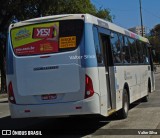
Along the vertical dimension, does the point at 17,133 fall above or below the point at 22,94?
below

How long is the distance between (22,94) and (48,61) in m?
1.03

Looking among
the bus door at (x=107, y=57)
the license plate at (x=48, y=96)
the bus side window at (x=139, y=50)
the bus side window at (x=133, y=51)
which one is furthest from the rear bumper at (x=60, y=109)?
the bus side window at (x=139, y=50)

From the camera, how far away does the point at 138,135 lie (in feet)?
34.1

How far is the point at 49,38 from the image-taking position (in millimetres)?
10930

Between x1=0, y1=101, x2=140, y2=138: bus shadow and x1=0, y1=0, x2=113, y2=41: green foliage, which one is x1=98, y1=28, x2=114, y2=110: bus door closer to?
x1=0, y1=101, x2=140, y2=138: bus shadow

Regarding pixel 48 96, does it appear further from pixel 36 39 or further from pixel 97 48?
pixel 97 48

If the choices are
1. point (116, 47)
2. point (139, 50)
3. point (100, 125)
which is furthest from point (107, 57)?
point (139, 50)

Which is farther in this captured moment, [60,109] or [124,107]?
[124,107]

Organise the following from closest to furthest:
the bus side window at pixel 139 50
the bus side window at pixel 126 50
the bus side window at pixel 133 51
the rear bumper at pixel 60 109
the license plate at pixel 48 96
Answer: the rear bumper at pixel 60 109 < the license plate at pixel 48 96 < the bus side window at pixel 126 50 < the bus side window at pixel 133 51 < the bus side window at pixel 139 50

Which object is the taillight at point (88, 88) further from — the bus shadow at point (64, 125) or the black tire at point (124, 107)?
the black tire at point (124, 107)

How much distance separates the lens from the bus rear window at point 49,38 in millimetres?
10828

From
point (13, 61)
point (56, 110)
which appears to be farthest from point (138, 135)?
point (13, 61)

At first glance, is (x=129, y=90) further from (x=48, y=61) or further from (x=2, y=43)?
(x=2, y=43)

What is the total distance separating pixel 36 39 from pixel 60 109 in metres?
1.87
